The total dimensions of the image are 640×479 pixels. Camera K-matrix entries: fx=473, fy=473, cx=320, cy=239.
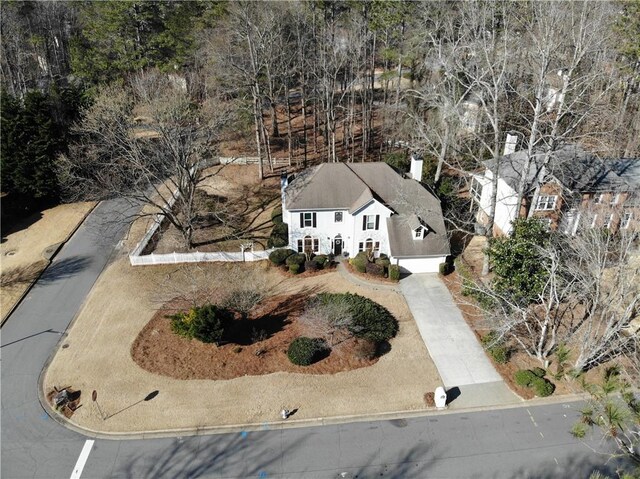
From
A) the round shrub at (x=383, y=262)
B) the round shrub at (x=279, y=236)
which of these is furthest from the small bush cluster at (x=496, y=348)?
the round shrub at (x=279, y=236)

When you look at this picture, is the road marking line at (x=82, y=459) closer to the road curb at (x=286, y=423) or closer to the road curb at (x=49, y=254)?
the road curb at (x=286, y=423)

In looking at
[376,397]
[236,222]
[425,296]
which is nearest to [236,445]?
[376,397]

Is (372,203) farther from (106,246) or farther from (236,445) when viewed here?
(106,246)

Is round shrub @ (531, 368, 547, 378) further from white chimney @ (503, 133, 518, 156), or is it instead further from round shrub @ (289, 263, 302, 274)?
white chimney @ (503, 133, 518, 156)

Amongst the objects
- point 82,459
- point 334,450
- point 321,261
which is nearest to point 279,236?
point 321,261

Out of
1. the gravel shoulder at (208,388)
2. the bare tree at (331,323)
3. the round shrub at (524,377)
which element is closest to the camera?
the gravel shoulder at (208,388)

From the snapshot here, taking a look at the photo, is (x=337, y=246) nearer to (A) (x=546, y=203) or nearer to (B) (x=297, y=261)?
(B) (x=297, y=261)
